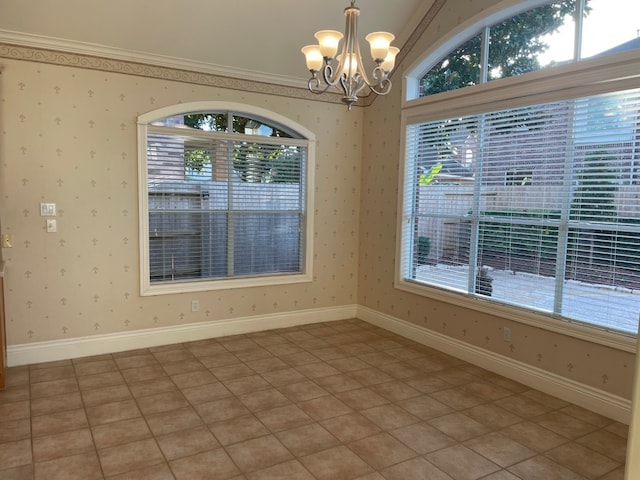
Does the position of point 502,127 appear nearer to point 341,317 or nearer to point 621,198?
point 621,198

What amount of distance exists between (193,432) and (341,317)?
9.54 ft

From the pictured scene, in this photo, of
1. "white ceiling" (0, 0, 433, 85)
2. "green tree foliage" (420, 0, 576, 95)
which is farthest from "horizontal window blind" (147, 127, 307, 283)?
"green tree foliage" (420, 0, 576, 95)

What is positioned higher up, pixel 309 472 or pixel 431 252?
pixel 431 252

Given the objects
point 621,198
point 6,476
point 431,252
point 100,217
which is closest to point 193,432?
point 6,476

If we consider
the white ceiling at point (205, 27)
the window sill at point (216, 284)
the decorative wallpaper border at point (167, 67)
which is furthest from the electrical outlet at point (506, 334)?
the white ceiling at point (205, 27)

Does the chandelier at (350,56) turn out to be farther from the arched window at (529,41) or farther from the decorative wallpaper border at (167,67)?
the decorative wallpaper border at (167,67)

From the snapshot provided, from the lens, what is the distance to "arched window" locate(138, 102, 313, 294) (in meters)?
→ 4.39

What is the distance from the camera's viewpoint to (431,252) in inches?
183

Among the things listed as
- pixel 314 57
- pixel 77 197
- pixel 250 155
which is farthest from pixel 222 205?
pixel 314 57

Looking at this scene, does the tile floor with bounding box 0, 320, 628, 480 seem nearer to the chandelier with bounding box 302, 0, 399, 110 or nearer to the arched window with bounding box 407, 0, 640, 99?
the chandelier with bounding box 302, 0, 399, 110

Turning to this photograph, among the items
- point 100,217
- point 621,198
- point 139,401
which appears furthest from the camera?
point 100,217

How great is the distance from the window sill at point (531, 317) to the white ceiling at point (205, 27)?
263 cm

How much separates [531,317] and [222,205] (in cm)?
308

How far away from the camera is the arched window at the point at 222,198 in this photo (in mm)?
4391
